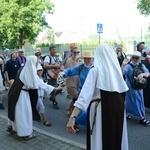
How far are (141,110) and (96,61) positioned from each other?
11.9 ft

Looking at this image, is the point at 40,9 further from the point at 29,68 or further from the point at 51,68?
the point at 29,68

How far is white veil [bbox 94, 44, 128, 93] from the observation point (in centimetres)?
297

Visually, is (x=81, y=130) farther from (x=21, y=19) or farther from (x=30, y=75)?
(x=21, y=19)

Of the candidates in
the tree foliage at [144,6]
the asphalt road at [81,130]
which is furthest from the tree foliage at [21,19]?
the asphalt road at [81,130]

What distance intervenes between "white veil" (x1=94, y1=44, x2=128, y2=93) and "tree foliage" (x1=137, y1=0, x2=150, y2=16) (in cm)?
2405

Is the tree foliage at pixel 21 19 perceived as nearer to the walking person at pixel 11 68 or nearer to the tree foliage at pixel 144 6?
the tree foliage at pixel 144 6

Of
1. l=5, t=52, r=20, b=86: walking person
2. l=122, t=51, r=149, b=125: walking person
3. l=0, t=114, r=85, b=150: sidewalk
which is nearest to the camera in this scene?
l=0, t=114, r=85, b=150: sidewalk

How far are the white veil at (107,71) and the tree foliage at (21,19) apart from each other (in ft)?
91.2

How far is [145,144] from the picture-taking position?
16.4 feet

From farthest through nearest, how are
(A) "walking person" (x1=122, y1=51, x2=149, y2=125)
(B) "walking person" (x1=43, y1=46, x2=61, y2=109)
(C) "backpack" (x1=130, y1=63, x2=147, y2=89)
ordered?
1. (B) "walking person" (x1=43, y1=46, x2=61, y2=109)
2. (A) "walking person" (x1=122, y1=51, x2=149, y2=125)
3. (C) "backpack" (x1=130, y1=63, x2=147, y2=89)

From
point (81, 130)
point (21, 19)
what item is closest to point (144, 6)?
point (21, 19)

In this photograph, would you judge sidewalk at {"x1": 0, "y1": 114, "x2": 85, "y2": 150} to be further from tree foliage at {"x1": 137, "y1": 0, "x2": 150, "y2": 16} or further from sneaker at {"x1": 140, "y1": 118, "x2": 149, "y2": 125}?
tree foliage at {"x1": 137, "y1": 0, "x2": 150, "y2": 16}

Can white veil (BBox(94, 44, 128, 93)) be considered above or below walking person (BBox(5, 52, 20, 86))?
above

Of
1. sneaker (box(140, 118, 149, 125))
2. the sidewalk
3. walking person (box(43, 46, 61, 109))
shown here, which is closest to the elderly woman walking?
the sidewalk
